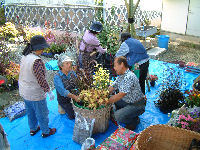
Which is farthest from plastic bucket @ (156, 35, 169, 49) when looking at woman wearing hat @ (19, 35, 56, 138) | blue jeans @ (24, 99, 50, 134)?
blue jeans @ (24, 99, 50, 134)

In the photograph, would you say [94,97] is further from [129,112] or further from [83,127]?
[129,112]

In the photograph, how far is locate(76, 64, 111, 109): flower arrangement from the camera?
309cm

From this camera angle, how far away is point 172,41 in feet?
33.2

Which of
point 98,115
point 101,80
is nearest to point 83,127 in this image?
point 98,115

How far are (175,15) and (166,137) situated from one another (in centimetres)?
966

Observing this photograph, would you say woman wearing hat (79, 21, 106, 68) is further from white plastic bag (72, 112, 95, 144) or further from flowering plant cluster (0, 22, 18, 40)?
flowering plant cluster (0, 22, 18, 40)

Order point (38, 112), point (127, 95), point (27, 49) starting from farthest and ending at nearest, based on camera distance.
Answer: point (127, 95) → point (38, 112) → point (27, 49)

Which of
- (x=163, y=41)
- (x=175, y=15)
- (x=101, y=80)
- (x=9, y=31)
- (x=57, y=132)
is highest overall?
(x=175, y=15)

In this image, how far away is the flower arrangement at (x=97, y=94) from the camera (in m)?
3.09

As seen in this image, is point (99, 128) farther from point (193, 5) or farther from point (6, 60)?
point (193, 5)

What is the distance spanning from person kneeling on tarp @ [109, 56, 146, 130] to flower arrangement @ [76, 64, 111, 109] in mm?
180

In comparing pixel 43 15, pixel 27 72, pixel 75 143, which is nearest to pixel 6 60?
pixel 27 72

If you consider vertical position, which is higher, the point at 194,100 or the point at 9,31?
the point at 9,31

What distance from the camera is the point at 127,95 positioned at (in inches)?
138
